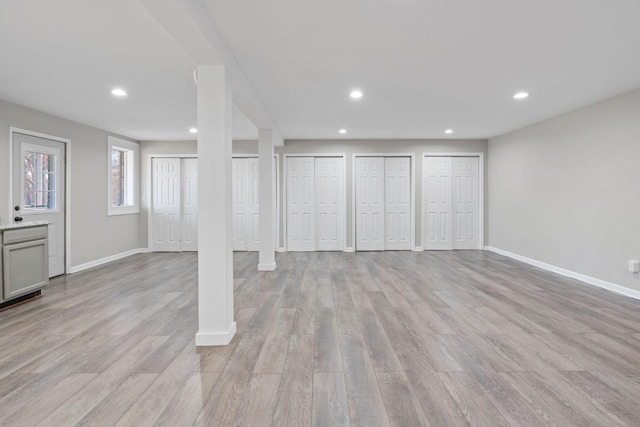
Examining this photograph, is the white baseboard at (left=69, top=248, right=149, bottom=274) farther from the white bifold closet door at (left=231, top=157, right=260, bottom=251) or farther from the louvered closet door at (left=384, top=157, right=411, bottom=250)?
the louvered closet door at (left=384, top=157, right=411, bottom=250)

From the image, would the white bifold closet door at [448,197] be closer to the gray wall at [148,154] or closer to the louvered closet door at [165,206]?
the gray wall at [148,154]

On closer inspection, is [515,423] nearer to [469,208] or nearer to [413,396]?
[413,396]

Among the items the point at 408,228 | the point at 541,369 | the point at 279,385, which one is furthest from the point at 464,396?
the point at 408,228

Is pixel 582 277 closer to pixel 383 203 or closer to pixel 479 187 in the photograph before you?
pixel 479 187

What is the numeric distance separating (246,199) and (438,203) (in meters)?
4.30

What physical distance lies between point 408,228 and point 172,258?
503cm

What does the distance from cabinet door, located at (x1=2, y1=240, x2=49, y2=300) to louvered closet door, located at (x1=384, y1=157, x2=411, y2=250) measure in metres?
5.87

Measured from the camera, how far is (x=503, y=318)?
10.2ft

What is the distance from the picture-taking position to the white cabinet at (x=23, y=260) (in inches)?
136

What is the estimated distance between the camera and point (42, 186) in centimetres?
471

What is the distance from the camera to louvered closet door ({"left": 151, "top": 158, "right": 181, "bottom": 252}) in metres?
7.11

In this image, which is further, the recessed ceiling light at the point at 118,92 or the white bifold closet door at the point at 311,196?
the white bifold closet door at the point at 311,196

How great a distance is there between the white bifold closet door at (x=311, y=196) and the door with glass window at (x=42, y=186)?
13.0 feet

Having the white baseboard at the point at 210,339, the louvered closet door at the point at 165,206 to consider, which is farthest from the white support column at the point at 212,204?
the louvered closet door at the point at 165,206
